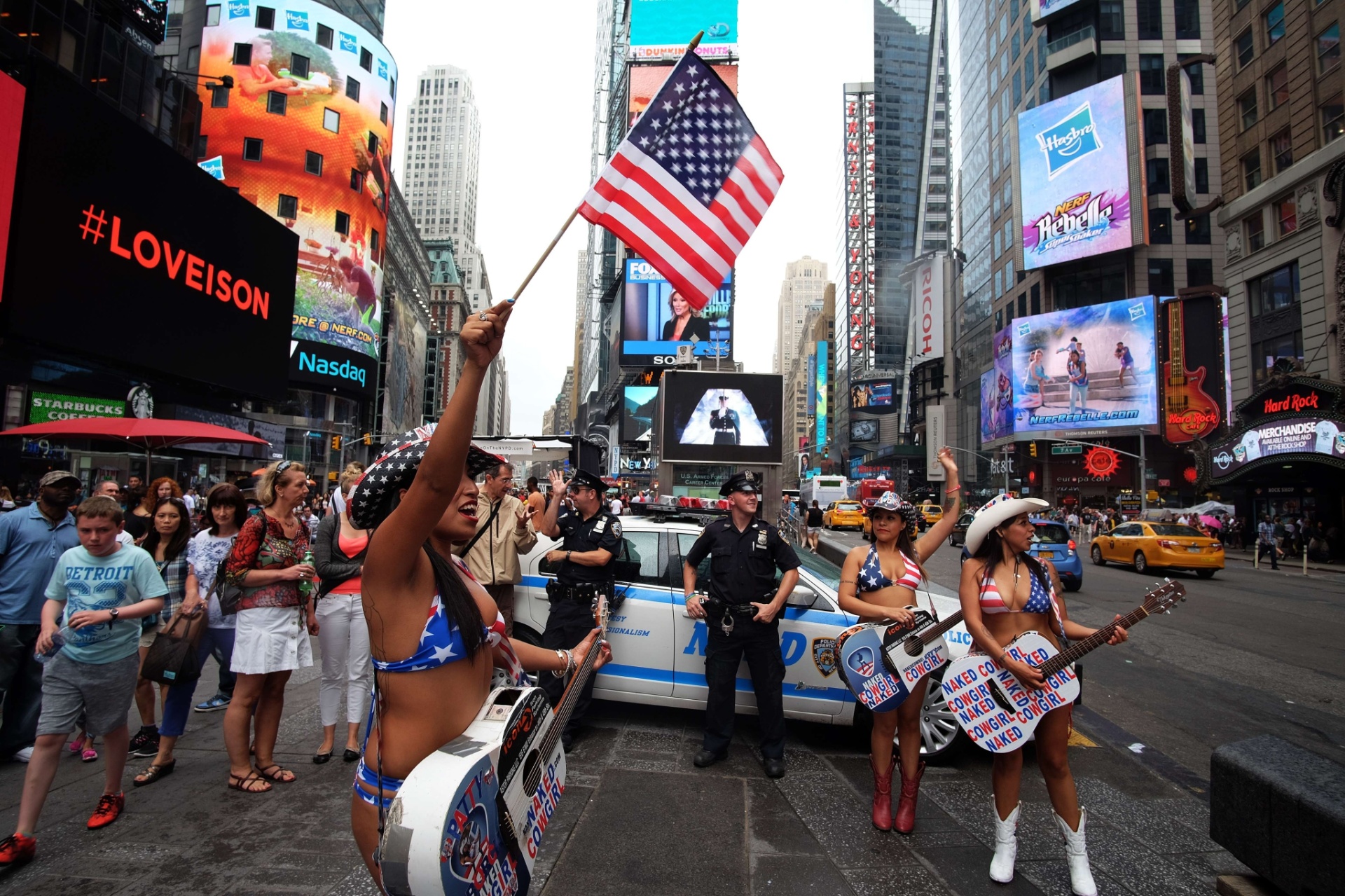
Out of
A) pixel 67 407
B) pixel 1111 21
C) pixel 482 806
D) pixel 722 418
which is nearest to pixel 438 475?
pixel 482 806

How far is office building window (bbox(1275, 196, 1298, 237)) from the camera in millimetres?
27630

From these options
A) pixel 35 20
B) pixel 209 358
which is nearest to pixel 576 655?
pixel 209 358

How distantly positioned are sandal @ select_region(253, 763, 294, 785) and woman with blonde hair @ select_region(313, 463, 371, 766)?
0.31m

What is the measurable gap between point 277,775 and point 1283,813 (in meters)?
4.91

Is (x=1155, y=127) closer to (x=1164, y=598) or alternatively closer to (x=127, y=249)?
(x=127, y=249)

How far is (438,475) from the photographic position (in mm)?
1664

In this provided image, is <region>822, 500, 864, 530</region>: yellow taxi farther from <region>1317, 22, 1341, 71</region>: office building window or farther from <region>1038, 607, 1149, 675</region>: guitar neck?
<region>1038, 607, 1149, 675</region>: guitar neck

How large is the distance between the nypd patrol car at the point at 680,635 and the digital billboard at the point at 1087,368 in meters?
46.7

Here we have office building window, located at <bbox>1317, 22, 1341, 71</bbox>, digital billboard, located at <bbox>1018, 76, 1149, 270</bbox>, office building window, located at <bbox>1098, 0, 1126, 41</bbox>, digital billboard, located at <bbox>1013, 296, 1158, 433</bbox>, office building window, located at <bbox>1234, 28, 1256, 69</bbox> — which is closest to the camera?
office building window, located at <bbox>1317, 22, 1341, 71</bbox>

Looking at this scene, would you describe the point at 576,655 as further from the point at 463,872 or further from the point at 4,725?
the point at 4,725

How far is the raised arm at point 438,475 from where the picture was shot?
167cm

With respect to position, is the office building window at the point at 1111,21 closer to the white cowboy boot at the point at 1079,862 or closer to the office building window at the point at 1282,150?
the office building window at the point at 1282,150

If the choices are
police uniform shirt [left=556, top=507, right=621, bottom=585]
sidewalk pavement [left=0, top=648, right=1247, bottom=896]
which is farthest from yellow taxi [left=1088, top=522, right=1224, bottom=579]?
police uniform shirt [left=556, top=507, right=621, bottom=585]

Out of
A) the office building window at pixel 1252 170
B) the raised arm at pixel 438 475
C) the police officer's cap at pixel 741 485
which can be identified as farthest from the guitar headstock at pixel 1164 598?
the office building window at pixel 1252 170
